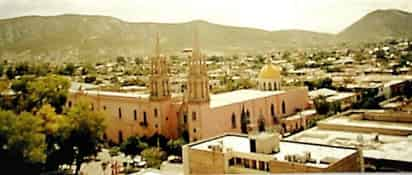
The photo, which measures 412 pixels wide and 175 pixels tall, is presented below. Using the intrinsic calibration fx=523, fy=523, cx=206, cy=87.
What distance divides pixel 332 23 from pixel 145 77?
2189 millimetres

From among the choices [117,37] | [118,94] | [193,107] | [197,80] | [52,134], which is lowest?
[52,134]

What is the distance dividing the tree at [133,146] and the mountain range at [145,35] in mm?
831

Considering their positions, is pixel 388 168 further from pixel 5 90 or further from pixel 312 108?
pixel 5 90

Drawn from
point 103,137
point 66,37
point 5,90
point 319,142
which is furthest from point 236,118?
point 5,90

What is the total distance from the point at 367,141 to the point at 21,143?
2.90m

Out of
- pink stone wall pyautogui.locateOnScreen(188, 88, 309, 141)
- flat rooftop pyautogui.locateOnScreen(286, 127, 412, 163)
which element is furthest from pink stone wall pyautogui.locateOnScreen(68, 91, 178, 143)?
flat rooftop pyautogui.locateOnScreen(286, 127, 412, 163)

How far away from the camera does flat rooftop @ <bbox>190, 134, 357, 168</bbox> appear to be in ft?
13.2

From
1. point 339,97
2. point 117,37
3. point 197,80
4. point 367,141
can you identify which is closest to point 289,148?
point 367,141

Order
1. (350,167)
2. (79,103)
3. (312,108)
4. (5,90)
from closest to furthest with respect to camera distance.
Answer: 1. (350,167)
2. (5,90)
3. (79,103)
4. (312,108)

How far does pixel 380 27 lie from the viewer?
4484mm

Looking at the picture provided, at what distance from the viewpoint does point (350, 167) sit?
3.97 m

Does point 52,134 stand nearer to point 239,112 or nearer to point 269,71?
point 239,112

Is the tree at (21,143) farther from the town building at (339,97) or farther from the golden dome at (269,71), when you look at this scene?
the town building at (339,97)

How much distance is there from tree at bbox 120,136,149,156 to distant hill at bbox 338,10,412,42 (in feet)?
6.88
